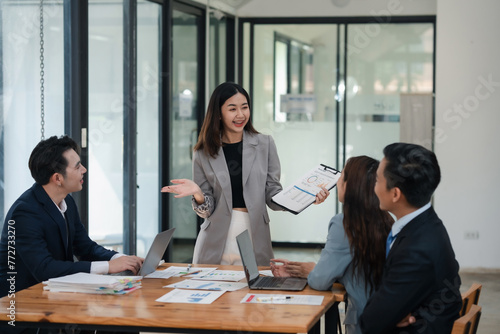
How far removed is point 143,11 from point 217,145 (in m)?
3.18

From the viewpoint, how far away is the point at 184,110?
301 inches

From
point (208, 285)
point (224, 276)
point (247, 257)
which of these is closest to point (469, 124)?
point (224, 276)

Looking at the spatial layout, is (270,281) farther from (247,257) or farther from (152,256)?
(152,256)

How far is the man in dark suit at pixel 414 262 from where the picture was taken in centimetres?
252

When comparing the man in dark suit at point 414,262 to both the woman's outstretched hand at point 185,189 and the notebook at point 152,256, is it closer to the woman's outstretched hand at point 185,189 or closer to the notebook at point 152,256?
the notebook at point 152,256

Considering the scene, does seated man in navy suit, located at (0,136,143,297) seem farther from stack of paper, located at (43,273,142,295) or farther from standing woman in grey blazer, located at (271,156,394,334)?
standing woman in grey blazer, located at (271,156,394,334)

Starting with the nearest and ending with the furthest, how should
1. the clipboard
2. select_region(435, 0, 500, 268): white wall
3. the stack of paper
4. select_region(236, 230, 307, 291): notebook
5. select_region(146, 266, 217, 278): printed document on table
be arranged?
the stack of paper
select_region(236, 230, 307, 291): notebook
select_region(146, 266, 217, 278): printed document on table
the clipboard
select_region(435, 0, 500, 268): white wall

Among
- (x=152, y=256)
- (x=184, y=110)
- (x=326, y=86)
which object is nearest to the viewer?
(x=152, y=256)

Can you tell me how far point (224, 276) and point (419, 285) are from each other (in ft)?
3.82

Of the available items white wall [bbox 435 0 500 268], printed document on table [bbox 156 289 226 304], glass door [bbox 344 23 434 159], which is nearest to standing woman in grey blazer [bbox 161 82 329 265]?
printed document on table [bbox 156 289 226 304]

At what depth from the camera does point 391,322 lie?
2551mm

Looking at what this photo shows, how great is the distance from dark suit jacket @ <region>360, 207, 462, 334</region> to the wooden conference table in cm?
26

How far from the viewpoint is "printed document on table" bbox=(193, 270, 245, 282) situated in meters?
3.35

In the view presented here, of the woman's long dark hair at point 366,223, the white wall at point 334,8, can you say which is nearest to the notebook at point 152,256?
the woman's long dark hair at point 366,223
